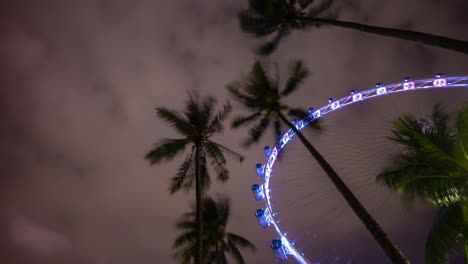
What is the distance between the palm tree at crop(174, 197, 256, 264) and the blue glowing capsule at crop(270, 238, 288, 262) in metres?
8.31

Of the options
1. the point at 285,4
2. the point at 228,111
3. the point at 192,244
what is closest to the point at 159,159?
the point at 228,111

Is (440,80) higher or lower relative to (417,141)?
higher

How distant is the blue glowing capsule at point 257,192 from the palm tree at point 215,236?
206 inches

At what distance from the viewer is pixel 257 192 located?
27406mm

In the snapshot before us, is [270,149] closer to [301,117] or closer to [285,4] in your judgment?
[301,117]

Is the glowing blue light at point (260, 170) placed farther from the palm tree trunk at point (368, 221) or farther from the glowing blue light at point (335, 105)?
the glowing blue light at point (335, 105)

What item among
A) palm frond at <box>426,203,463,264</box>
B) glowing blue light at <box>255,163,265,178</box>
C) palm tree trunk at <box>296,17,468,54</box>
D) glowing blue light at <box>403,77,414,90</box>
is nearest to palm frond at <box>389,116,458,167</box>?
palm frond at <box>426,203,463,264</box>

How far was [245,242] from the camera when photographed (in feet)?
102

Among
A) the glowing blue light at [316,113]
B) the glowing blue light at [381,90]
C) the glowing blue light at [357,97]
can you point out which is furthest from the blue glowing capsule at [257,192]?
the glowing blue light at [381,90]

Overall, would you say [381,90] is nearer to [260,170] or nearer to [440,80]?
[440,80]

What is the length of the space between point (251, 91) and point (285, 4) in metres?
7.20

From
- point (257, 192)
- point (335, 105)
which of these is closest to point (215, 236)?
point (257, 192)

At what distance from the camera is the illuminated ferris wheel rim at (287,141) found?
75.8 feet

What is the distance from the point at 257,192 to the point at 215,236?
6.43 meters
